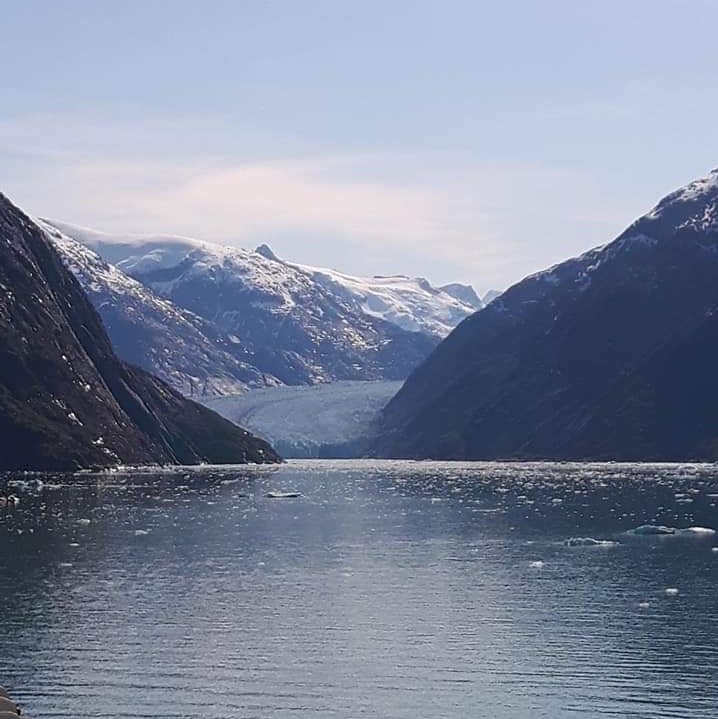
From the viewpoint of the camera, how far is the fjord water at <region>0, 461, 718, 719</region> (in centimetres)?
5097

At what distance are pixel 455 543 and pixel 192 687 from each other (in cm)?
5431

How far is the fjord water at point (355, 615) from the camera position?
51.0m

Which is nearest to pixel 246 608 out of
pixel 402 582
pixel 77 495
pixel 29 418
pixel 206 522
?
pixel 402 582

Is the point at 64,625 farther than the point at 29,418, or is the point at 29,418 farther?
the point at 29,418

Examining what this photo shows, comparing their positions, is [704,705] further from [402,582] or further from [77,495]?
[77,495]

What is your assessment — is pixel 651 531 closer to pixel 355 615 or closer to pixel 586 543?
pixel 586 543

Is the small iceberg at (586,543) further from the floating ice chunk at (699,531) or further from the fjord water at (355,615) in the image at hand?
the floating ice chunk at (699,531)

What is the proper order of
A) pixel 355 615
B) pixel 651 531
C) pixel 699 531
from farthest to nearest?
Answer: pixel 699 531 → pixel 651 531 → pixel 355 615

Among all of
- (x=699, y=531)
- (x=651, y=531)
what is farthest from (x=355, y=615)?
(x=699, y=531)

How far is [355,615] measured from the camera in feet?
225

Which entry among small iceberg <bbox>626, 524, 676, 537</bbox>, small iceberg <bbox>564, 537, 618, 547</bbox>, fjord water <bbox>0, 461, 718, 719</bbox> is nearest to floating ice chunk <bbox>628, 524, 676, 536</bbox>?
small iceberg <bbox>626, 524, 676, 537</bbox>

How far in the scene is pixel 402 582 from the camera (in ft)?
265

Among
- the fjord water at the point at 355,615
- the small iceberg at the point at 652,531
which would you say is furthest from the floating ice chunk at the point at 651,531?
the fjord water at the point at 355,615

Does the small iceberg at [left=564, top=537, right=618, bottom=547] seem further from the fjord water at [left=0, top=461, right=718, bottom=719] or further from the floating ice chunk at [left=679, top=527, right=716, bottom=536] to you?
the floating ice chunk at [left=679, top=527, right=716, bottom=536]
